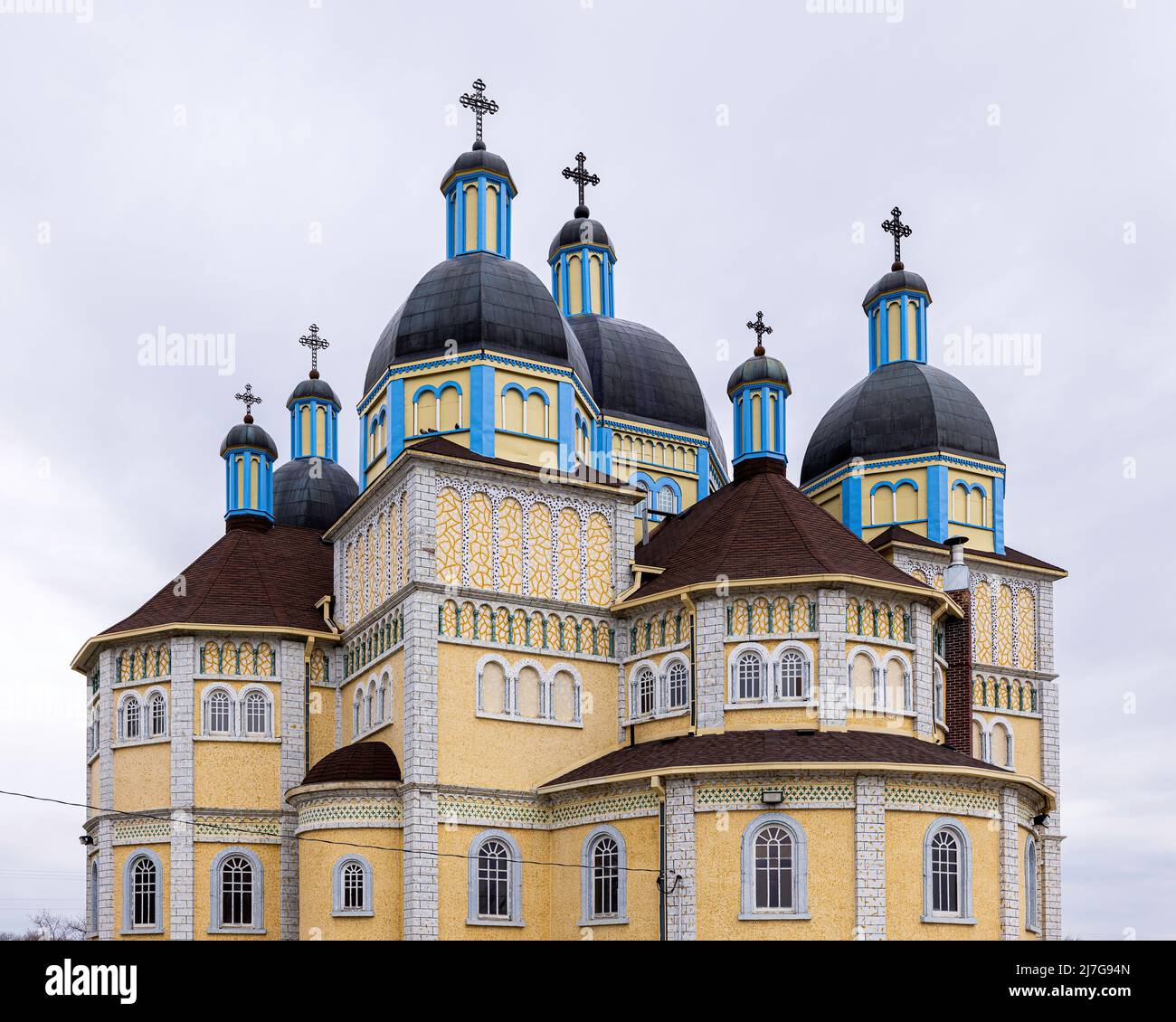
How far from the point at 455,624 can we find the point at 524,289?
34.0ft

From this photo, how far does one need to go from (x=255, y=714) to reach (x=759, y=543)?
14493mm

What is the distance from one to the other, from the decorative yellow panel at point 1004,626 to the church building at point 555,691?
3.4 inches

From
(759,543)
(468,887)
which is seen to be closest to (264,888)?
(468,887)

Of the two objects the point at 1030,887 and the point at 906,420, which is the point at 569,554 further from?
the point at 906,420

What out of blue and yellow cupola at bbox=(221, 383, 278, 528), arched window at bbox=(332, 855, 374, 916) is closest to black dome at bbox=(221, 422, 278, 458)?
blue and yellow cupola at bbox=(221, 383, 278, 528)

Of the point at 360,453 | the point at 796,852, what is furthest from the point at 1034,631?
the point at 360,453

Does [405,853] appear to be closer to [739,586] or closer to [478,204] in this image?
[739,586]

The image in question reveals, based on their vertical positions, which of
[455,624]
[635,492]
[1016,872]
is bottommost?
[1016,872]

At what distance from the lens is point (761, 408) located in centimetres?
4394

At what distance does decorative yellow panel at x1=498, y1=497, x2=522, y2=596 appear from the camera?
39.6 m

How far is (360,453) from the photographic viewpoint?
150ft
